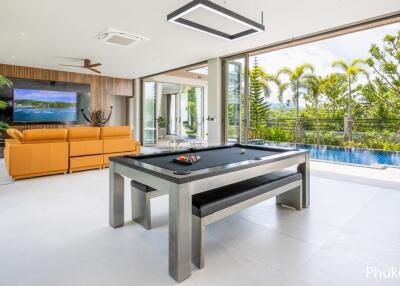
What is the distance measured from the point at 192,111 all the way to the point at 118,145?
19.5 ft

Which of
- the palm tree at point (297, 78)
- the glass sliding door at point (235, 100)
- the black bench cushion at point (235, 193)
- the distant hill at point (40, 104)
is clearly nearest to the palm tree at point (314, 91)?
the palm tree at point (297, 78)

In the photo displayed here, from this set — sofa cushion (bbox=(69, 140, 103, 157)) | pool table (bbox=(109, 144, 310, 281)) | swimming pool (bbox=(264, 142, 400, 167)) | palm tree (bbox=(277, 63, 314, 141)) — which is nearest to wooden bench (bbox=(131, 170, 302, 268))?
pool table (bbox=(109, 144, 310, 281))

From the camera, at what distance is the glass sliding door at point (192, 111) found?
10.6m

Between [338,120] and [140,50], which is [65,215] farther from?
[338,120]

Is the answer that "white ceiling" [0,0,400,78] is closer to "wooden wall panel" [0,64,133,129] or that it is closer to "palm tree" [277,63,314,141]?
"wooden wall panel" [0,64,133,129]

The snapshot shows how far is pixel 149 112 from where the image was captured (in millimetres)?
9648

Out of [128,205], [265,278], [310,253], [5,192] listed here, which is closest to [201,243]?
[265,278]

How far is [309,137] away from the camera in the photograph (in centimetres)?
898

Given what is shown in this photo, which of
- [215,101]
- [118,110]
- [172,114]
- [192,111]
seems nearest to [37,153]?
[215,101]

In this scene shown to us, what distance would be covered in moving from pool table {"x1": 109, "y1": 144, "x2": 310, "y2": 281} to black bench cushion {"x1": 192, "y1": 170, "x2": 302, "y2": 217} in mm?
123

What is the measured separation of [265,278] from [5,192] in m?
3.75

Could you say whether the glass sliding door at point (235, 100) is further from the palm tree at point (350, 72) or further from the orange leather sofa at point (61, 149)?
the palm tree at point (350, 72)

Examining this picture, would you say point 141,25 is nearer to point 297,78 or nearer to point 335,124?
point 297,78

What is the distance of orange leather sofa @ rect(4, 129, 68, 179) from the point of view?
4105 mm
